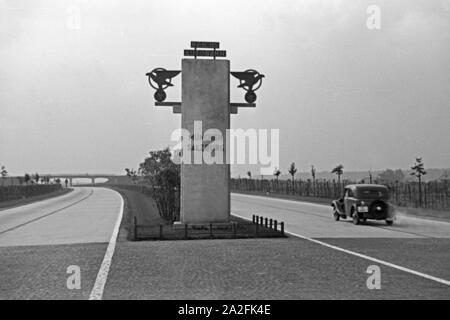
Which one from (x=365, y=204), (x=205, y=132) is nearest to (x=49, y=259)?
(x=205, y=132)

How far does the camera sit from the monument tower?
21.5 metres

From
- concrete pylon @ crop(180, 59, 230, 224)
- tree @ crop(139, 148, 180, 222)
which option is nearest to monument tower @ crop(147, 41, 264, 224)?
concrete pylon @ crop(180, 59, 230, 224)

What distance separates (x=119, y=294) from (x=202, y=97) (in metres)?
13.0

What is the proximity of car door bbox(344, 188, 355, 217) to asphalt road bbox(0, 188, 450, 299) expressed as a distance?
4.97m

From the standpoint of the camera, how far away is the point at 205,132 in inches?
841

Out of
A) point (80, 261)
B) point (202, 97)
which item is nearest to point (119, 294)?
point (80, 261)

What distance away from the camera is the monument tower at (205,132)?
21484 millimetres

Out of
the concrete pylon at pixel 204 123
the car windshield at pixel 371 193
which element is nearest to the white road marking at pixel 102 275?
the concrete pylon at pixel 204 123

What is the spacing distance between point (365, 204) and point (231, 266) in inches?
523

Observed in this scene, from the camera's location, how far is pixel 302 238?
61.5 feet

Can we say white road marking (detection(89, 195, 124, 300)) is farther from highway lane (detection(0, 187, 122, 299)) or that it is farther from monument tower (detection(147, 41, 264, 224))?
monument tower (detection(147, 41, 264, 224))

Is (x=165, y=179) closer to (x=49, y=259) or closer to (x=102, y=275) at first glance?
(x=49, y=259)

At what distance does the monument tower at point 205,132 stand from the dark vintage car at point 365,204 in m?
6.11
